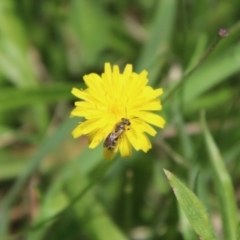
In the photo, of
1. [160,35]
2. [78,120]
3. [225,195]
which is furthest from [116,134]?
[160,35]

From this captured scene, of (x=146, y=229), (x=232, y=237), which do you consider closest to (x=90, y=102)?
(x=232, y=237)

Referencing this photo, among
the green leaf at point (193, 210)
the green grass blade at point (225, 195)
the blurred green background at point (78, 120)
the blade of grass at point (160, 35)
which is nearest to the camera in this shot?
the green leaf at point (193, 210)

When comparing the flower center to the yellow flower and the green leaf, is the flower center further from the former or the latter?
the green leaf

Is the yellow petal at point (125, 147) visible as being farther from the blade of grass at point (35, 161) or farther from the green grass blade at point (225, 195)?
the blade of grass at point (35, 161)

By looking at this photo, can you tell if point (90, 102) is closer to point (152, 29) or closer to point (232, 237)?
point (232, 237)

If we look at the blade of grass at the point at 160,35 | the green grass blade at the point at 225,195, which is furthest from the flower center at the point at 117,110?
the blade of grass at the point at 160,35

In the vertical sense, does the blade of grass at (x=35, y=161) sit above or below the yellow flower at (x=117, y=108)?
above

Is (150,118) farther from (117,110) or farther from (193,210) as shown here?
(193,210)
